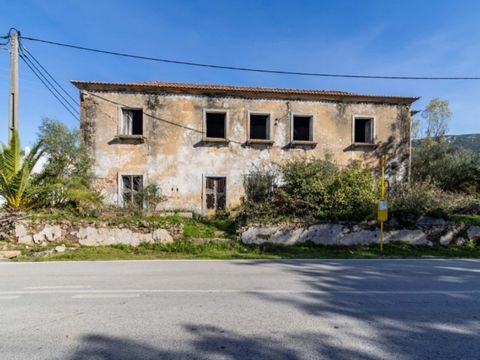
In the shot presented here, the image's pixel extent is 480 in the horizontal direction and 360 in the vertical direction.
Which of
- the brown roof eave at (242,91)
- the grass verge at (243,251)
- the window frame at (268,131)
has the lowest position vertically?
the grass verge at (243,251)

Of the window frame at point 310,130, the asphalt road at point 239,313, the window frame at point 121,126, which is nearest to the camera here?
the asphalt road at point 239,313

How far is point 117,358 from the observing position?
3162 millimetres

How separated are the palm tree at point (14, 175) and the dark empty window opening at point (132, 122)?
5043mm

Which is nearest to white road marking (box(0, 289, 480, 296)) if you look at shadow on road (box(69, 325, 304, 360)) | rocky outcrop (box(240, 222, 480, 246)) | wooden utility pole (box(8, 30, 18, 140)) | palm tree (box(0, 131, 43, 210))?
shadow on road (box(69, 325, 304, 360))

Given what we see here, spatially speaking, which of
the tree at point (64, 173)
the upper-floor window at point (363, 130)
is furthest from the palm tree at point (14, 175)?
the upper-floor window at point (363, 130)

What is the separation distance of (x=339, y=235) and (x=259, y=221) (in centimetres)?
318

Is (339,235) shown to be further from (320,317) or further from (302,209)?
(320,317)

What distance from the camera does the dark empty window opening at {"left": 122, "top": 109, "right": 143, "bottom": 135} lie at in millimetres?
15961

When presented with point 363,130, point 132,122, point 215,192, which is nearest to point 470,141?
point 363,130

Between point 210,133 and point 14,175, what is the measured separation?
9349mm

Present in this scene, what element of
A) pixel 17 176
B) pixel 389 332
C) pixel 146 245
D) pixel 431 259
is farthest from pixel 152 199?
pixel 389 332

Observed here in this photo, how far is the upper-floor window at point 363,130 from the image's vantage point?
1716 cm

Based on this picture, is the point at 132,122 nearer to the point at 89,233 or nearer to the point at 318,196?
the point at 89,233

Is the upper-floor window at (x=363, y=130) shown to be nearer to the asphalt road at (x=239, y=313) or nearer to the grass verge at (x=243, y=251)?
the grass verge at (x=243, y=251)
